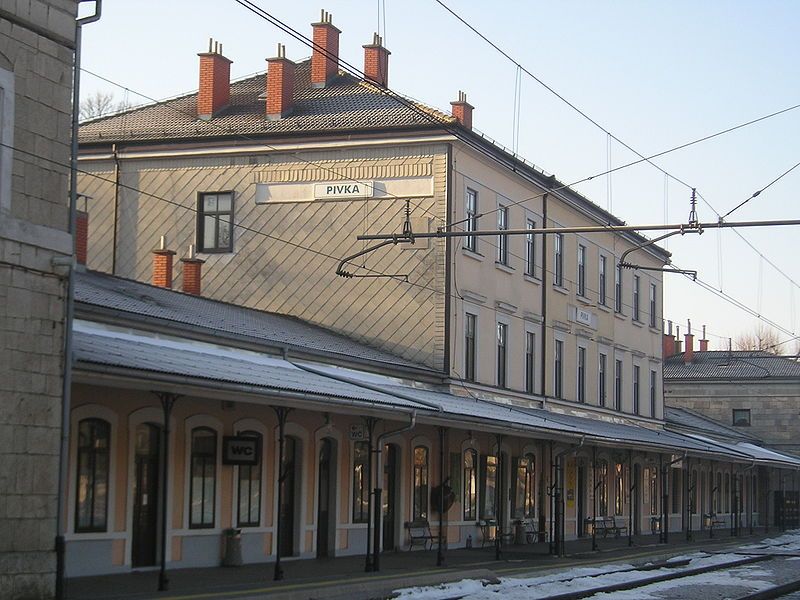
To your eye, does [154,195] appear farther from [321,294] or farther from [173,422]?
[173,422]

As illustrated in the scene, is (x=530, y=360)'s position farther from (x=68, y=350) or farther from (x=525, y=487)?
(x=68, y=350)

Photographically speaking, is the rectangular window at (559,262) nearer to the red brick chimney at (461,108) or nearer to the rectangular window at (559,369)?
the rectangular window at (559,369)

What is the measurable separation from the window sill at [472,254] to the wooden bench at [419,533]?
21.5 ft

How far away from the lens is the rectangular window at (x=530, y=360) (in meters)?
35.9

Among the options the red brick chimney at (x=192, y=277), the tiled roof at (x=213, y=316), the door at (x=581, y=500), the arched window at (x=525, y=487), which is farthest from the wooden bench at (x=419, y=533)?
the door at (x=581, y=500)

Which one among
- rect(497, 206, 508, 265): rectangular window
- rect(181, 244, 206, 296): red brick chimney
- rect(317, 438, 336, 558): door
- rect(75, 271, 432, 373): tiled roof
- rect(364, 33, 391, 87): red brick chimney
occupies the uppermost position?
rect(364, 33, 391, 87): red brick chimney

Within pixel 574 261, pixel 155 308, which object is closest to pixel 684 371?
pixel 574 261

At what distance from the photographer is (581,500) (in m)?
37.9

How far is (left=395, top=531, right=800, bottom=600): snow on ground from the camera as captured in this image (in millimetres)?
19016

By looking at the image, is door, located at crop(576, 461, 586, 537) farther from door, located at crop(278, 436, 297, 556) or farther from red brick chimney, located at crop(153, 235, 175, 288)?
door, located at crop(278, 436, 297, 556)

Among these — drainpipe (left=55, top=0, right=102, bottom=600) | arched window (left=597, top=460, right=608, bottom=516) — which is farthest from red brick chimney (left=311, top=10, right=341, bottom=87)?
drainpipe (left=55, top=0, right=102, bottom=600)

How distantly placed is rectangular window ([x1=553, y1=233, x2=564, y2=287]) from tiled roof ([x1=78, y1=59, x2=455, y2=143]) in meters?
7.54

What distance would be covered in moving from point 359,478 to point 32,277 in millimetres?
11577

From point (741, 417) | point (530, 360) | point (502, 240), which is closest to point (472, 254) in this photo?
point (502, 240)
